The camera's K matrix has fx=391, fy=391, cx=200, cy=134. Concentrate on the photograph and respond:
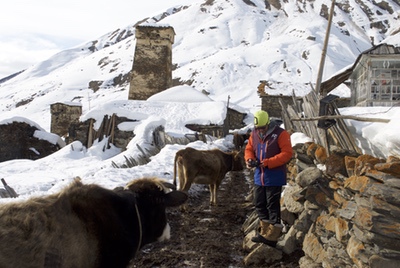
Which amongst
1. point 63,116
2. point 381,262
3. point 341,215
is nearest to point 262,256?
point 341,215

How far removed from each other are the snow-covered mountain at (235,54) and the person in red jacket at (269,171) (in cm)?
A: 3387

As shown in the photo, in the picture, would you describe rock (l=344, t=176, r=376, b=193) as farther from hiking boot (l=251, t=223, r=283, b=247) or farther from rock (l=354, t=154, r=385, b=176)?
hiking boot (l=251, t=223, r=283, b=247)

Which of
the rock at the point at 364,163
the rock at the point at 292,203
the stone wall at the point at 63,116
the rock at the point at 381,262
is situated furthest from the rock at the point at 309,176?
the stone wall at the point at 63,116

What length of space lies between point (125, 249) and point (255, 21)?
11152cm

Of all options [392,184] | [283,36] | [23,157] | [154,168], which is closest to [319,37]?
[283,36]

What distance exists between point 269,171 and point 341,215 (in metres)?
1.48

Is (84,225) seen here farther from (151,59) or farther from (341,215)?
(151,59)

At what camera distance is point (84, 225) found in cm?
306

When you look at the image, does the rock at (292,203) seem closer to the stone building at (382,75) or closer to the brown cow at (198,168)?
the brown cow at (198,168)

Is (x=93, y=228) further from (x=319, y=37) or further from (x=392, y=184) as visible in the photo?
(x=319, y=37)

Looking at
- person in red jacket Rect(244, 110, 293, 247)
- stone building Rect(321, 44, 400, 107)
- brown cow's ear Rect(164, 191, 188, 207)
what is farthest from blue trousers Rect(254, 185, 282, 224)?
stone building Rect(321, 44, 400, 107)

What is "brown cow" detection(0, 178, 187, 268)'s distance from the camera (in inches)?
107

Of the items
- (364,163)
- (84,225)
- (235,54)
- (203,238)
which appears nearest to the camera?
(84,225)

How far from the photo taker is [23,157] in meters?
24.2
